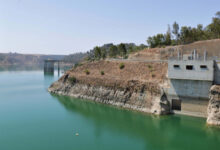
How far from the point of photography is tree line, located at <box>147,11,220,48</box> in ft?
133

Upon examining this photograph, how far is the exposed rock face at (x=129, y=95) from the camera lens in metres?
25.1

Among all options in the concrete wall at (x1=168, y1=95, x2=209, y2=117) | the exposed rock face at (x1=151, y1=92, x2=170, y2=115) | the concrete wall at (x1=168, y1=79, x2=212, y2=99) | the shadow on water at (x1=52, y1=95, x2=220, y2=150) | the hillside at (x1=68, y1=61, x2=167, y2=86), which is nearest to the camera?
the shadow on water at (x1=52, y1=95, x2=220, y2=150)

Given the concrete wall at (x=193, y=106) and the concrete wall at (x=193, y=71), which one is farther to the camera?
the concrete wall at (x=193, y=106)

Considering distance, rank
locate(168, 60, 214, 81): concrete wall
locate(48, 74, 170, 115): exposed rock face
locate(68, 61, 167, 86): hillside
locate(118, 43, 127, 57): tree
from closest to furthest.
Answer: locate(168, 60, 214, 81): concrete wall, locate(48, 74, 170, 115): exposed rock face, locate(68, 61, 167, 86): hillside, locate(118, 43, 127, 57): tree

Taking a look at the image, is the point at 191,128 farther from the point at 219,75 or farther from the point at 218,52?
the point at 218,52

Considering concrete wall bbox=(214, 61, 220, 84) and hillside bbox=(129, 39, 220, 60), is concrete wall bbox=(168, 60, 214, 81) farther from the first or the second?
hillside bbox=(129, 39, 220, 60)

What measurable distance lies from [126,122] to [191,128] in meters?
7.45

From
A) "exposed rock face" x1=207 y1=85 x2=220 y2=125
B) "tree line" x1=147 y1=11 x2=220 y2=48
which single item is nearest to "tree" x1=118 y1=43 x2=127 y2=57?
"tree line" x1=147 y1=11 x2=220 y2=48

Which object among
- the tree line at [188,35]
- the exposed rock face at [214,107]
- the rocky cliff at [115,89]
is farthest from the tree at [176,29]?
the exposed rock face at [214,107]

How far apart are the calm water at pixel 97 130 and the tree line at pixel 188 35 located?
82.7ft

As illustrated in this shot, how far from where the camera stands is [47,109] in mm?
28766

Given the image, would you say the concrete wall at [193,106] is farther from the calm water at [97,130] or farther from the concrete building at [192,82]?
the calm water at [97,130]

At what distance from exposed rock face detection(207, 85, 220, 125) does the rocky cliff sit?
5.08 m

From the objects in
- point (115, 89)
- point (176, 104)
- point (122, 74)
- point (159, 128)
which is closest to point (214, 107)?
point (176, 104)
